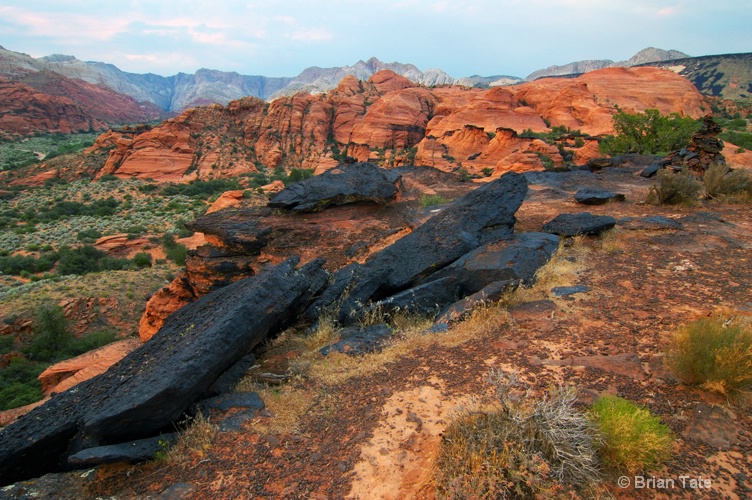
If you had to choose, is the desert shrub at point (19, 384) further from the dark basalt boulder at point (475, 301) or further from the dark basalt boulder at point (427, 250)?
the dark basalt boulder at point (475, 301)

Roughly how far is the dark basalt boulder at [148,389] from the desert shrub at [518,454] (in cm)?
250

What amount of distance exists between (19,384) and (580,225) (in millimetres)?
15698

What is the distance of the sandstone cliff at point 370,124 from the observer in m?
38.3

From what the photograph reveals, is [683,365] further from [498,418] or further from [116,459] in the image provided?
[116,459]

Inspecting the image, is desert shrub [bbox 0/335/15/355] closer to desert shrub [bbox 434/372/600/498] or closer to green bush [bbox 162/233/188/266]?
green bush [bbox 162/233/188/266]

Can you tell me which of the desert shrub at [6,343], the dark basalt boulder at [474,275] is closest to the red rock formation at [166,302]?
the dark basalt boulder at [474,275]

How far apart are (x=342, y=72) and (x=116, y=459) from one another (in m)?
215

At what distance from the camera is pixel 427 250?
6.85m

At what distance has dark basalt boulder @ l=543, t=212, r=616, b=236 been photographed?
743 cm

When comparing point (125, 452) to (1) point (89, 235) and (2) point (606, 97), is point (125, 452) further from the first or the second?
(2) point (606, 97)

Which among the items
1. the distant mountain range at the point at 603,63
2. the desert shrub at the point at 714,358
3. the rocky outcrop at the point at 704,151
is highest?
the distant mountain range at the point at 603,63

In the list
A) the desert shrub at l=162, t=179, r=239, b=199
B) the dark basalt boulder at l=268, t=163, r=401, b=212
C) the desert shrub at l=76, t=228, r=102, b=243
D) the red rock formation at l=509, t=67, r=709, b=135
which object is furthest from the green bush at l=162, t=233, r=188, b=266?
the red rock formation at l=509, t=67, r=709, b=135

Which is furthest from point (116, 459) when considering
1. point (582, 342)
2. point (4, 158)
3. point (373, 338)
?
point (4, 158)

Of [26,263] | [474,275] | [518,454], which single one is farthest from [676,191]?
[26,263]
